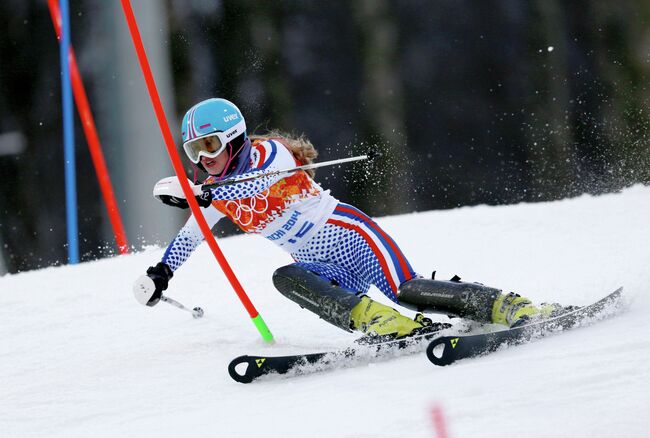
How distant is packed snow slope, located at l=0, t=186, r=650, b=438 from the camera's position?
2059mm

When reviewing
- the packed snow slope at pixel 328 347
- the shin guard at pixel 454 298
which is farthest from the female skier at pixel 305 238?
the packed snow slope at pixel 328 347

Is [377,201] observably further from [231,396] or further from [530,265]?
[231,396]

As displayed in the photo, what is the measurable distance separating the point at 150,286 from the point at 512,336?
51.5 inches

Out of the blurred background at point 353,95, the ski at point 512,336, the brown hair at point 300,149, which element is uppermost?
the brown hair at point 300,149

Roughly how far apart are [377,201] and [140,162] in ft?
10.2

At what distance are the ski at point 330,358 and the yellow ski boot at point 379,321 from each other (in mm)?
43

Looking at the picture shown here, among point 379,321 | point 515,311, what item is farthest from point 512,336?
point 379,321

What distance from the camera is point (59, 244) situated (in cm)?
1258

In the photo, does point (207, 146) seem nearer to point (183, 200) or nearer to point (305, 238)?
point (183, 200)

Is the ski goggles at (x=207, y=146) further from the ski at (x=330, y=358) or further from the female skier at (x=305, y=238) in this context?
the ski at (x=330, y=358)

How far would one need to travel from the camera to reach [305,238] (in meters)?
3.27

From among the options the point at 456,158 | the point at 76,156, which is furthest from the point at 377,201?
the point at 76,156

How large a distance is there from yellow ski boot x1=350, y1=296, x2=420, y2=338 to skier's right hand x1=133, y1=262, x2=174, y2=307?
77 cm

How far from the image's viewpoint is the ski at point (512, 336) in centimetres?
254
